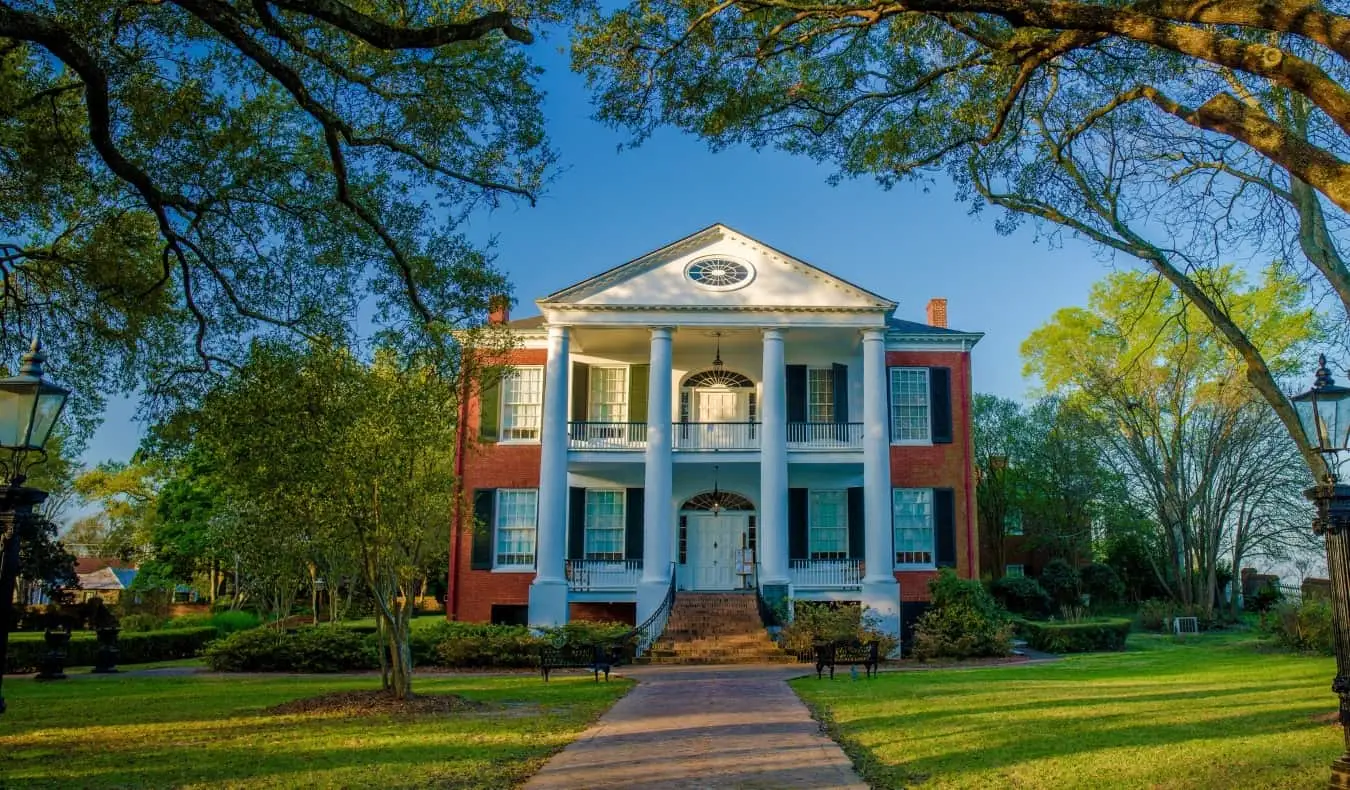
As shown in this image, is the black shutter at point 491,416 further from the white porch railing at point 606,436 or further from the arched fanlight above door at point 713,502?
the arched fanlight above door at point 713,502

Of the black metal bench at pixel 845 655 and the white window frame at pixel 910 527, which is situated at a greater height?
the white window frame at pixel 910 527

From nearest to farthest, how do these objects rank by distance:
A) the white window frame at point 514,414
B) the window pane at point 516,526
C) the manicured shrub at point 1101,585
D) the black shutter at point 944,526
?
the black shutter at point 944,526
the window pane at point 516,526
the white window frame at point 514,414
the manicured shrub at point 1101,585

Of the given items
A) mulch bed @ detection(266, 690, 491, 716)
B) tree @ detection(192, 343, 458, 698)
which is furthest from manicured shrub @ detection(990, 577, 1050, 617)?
tree @ detection(192, 343, 458, 698)

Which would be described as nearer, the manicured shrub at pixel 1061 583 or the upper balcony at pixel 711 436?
the upper balcony at pixel 711 436

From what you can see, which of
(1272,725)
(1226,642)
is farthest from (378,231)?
(1226,642)

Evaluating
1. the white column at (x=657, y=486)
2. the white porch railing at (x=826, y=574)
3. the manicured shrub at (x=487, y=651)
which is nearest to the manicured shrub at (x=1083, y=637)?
the white porch railing at (x=826, y=574)

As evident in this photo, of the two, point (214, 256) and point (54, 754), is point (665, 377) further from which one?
point (54, 754)

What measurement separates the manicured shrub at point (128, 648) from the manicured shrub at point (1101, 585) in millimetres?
28974

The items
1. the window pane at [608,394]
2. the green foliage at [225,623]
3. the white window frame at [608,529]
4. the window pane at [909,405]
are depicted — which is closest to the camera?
the window pane at [909,405]

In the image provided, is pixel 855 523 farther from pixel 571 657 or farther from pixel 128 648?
pixel 128 648

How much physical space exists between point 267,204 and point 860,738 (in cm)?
916

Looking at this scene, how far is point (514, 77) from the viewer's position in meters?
12.0

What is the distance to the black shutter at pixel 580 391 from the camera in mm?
25891

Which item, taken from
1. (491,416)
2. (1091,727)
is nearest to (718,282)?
(491,416)
